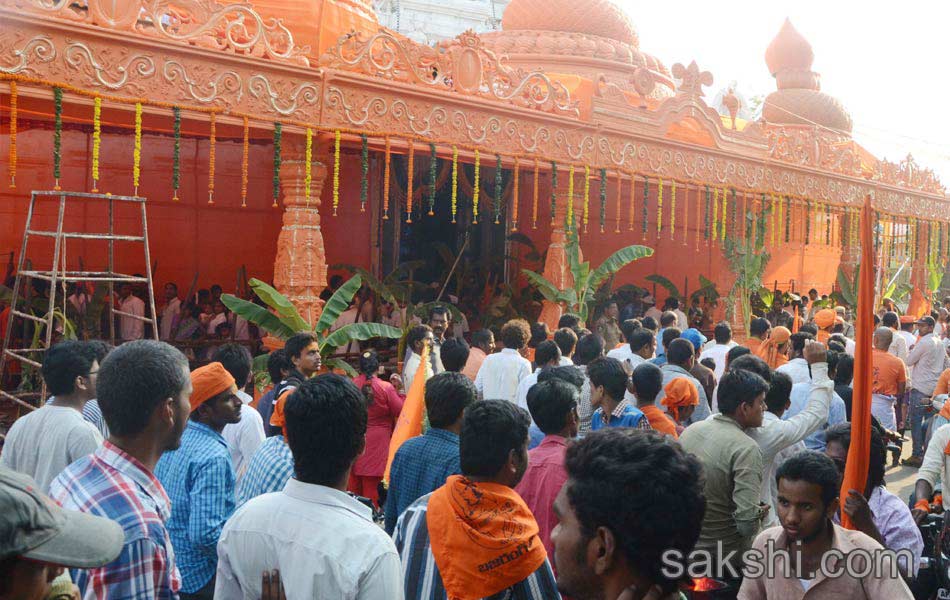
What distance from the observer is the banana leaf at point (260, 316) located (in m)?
7.63

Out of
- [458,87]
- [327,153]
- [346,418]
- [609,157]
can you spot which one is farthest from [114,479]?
[609,157]

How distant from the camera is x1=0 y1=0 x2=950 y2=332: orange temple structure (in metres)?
7.78

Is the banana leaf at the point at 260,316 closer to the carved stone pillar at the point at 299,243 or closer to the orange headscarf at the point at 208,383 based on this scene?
the carved stone pillar at the point at 299,243

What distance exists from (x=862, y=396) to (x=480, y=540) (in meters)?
1.94

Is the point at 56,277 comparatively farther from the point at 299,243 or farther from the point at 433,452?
the point at 433,452

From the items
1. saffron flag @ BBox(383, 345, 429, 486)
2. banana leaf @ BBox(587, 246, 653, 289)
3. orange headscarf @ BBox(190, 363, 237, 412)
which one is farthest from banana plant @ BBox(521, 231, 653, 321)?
orange headscarf @ BBox(190, 363, 237, 412)

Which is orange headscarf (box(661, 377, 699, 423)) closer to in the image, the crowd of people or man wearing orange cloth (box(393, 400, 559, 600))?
the crowd of people

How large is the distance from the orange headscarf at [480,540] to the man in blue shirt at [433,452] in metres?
0.62

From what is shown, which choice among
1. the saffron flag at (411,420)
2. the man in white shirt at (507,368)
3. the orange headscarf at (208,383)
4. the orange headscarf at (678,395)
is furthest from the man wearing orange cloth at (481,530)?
the man in white shirt at (507,368)

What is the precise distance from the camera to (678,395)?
5277mm

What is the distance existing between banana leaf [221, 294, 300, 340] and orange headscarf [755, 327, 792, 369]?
4592mm

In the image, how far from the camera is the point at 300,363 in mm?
5262

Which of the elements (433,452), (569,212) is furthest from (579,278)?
(433,452)

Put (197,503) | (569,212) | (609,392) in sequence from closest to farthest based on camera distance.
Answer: (197,503) < (609,392) < (569,212)
